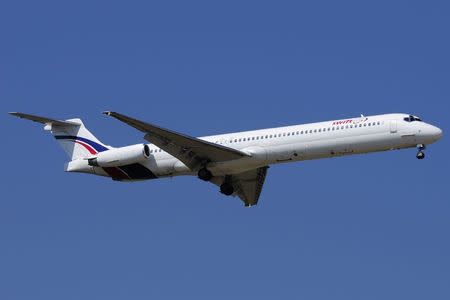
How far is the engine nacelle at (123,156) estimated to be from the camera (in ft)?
138

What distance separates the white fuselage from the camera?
3938 cm

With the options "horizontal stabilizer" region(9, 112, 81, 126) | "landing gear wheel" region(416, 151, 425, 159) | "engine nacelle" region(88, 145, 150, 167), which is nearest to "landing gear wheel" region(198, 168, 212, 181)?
"engine nacelle" region(88, 145, 150, 167)

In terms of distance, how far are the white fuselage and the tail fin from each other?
23.8 ft

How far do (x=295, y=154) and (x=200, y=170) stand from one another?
14.6 ft

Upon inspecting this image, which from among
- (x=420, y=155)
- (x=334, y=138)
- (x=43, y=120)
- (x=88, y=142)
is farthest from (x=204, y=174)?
(x=420, y=155)


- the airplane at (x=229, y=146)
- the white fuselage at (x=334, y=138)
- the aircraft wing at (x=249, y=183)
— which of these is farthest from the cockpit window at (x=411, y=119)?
the aircraft wing at (x=249, y=183)

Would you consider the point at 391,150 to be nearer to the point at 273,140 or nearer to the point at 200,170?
the point at 273,140

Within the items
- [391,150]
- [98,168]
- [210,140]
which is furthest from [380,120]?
[98,168]

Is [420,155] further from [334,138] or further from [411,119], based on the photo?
[334,138]

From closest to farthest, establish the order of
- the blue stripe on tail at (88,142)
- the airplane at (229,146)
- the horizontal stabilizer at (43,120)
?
the airplane at (229,146)
the horizontal stabilizer at (43,120)
the blue stripe on tail at (88,142)

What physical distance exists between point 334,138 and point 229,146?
4.64 m

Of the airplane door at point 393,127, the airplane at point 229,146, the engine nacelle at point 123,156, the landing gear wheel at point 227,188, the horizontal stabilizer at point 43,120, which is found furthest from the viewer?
the landing gear wheel at point 227,188

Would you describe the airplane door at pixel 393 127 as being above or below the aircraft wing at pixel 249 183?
above

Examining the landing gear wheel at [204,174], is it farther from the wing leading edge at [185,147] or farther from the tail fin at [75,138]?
the tail fin at [75,138]
